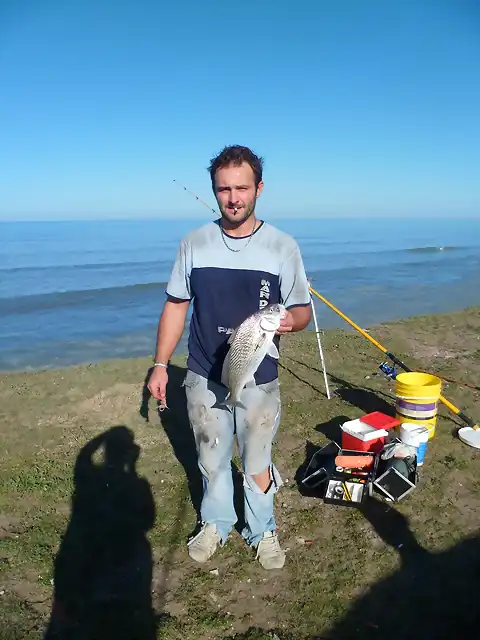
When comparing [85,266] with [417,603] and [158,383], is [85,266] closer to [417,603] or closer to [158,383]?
[158,383]

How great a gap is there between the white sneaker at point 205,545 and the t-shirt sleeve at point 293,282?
1.95m

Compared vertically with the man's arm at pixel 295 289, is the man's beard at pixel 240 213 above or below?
above

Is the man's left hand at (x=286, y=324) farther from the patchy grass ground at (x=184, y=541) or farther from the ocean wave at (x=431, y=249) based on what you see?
the ocean wave at (x=431, y=249)

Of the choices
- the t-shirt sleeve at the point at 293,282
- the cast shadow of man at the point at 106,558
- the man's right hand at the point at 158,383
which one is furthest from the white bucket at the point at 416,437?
the man's right hand at the point at 158,383

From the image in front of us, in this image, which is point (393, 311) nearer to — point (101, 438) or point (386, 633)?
point (101, 438)

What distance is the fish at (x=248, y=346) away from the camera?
2.86 meters

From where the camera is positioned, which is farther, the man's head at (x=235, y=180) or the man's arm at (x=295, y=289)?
the man's arm at (x=295, y=289)

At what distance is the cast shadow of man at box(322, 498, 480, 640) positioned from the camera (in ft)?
10.5

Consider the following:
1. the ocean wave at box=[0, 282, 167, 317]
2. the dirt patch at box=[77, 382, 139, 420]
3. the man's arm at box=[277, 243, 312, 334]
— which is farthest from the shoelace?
the ocean wave at box=[0, 282, 167, 317]

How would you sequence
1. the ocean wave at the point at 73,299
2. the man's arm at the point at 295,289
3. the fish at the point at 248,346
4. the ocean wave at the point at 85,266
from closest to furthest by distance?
the fish at the point at 248,346 < the man's arm at the point at 295,289 < the ocean wave at the point at 73,299 < the ocean wave at the point at 85,266

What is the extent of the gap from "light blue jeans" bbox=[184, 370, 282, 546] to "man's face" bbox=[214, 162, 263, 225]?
46.5 inches

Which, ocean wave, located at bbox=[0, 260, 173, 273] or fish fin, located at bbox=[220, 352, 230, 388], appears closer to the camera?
fish fin, located at bbox=[220, 352, 230, 388]

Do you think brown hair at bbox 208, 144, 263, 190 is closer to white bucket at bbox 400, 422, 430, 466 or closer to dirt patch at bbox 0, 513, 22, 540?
white bucket at bbox 400, 422, 430, 466

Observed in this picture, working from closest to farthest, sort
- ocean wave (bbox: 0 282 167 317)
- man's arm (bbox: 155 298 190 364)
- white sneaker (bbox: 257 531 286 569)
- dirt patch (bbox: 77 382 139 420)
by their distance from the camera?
man's arm (bbox: 155 298 190 364) → white sneaker (bbox: 257 531 286 569) → dirt patch (bbox: 77 382 139 420) → ocean wave (bbox: 0 282 167 317)
